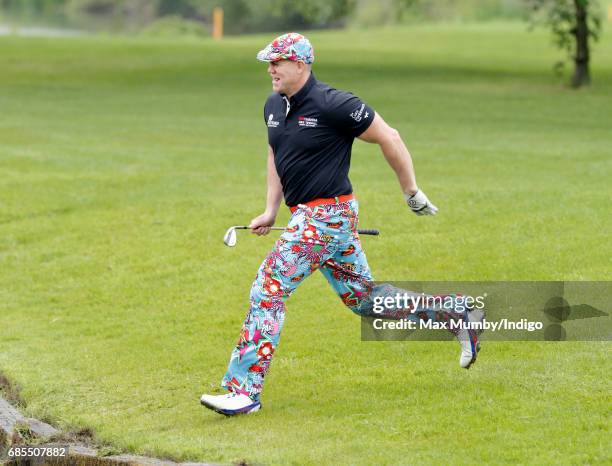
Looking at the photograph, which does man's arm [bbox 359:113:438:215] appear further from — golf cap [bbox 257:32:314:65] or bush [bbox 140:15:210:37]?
bush [bbox 140:15:210:37]

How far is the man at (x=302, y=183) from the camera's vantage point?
7.48m

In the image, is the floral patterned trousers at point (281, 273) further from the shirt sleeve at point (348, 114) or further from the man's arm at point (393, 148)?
the shirt sleeve at point (348, 114)

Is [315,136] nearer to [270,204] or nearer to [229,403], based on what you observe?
[270,204]

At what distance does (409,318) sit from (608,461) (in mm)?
1877

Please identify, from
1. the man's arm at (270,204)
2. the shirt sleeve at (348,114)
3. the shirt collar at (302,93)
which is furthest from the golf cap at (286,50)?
the man's arm at (270,204)

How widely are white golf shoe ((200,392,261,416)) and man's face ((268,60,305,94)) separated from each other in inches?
76.6

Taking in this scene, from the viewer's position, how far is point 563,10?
98.9ft

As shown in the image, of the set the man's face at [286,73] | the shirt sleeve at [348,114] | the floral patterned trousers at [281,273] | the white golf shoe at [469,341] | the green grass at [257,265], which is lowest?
the green grass at [257,265]

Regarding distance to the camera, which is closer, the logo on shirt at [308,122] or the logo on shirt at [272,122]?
Result: the logo on shirt at [308,122]

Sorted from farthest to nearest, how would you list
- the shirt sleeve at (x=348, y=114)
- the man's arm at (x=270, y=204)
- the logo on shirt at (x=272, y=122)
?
→ the man's arm at (x=270, y=204)
the logo on shirt at (x=272, y=122)
the shirt sleeve at (x=348, y=114)

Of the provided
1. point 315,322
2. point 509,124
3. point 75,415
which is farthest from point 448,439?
point 509,124
